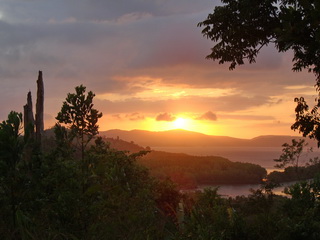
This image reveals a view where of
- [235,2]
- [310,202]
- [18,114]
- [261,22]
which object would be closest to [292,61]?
[261,22]

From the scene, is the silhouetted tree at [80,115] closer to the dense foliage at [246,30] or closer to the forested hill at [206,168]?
the dense foliage at [246,30]

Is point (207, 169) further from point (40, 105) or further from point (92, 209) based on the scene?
point (92, 209)

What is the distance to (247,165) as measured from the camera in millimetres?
120000

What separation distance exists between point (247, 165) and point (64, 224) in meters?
118

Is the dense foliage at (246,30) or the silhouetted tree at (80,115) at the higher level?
the dense foliage at (246,30)

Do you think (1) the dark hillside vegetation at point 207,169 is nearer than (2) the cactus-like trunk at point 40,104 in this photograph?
No

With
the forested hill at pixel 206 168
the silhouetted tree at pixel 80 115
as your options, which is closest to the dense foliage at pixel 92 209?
the silhouetted tree at pixel 80 115

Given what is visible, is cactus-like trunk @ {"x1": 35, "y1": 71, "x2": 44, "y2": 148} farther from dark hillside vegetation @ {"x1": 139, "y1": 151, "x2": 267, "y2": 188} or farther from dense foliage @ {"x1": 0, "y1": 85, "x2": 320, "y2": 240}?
dark hillside vegetation @ {"x1": 139, "y1": 151, "x2": 267, "y2": 188}

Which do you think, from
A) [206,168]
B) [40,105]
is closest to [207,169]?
[206,168]

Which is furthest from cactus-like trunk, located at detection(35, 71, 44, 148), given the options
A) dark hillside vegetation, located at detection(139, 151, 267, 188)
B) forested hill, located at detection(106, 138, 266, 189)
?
dark hillside vegetation, located at detection(139, 151, 267, 188)

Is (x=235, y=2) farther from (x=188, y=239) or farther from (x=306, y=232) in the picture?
(x=188, y=239)

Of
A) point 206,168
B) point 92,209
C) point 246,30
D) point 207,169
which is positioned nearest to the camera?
point 92,209

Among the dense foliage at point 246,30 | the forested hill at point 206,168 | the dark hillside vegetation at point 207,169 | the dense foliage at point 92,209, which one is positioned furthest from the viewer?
the dark hillside vegetation at point 207,169

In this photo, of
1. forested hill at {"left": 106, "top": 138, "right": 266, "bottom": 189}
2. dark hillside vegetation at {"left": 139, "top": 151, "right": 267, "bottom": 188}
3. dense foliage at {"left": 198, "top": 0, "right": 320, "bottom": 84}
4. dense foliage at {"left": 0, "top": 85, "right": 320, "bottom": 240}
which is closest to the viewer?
dense foliage at {"left": 0, "top": 85, "right": 320, "bottom": 240}
